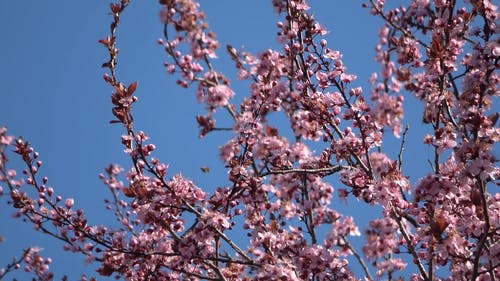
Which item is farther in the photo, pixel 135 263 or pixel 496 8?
pixel 135 263

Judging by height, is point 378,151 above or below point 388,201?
above

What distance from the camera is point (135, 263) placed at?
536 cm

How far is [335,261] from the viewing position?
15.9ft

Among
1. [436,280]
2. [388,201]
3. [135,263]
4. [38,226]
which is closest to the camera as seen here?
[388,201]

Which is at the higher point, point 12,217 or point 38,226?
point 12,217

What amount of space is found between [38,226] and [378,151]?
4106mm

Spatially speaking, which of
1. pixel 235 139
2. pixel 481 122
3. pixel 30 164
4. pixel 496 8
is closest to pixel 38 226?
pixel 30 164

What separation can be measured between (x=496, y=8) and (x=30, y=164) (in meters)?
5.39

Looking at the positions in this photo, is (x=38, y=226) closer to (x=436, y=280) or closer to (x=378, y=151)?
(x=378, y=151)

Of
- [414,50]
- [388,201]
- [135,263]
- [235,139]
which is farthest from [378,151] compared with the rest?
[135,263]

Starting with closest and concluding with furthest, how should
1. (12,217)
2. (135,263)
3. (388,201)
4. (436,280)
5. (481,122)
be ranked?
(481,122), (388,201), (436,280), (135,263), (12,217)

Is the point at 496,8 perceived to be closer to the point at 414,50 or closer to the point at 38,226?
the point at 414,50

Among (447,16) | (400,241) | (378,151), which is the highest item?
(447,16)

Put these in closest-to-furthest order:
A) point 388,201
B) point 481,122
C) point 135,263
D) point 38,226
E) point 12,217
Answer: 1. point 481,122
2. point 388,201
3. point 135,263
4. point 38,226
5. point 12,217
